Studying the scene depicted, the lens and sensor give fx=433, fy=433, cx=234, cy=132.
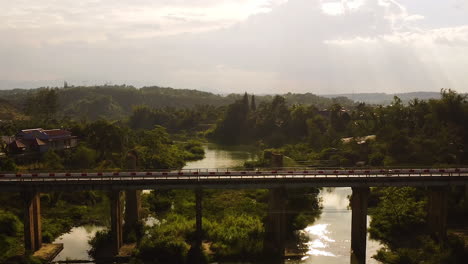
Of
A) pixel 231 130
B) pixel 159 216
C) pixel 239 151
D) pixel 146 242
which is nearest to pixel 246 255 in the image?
pixel 146 242

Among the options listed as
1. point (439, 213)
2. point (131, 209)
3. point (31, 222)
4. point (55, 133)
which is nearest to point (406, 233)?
point (439, 213)

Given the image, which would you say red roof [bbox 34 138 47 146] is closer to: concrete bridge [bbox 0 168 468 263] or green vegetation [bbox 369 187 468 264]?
concrete bridge [bbox 0 168 468 263]

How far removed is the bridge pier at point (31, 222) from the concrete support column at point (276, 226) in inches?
1060

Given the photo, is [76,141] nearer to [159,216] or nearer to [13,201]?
[13,201]

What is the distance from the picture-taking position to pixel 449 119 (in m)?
95.2

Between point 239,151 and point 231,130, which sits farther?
point 231,130

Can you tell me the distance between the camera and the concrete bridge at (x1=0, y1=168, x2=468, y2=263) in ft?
165

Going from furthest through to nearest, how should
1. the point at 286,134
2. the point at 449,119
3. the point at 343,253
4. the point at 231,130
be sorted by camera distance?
the point at 231,130
the point at 286,134
the point at 449,119
the point at 343,253

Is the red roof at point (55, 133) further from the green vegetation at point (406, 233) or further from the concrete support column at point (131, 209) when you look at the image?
the green vegetation at point (406, 233)

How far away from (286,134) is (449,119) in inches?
2393

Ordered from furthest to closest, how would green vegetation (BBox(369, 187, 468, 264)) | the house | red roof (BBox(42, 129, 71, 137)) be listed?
red roof (BBox(42, 129, 71, 137)), the house, green vegetation (BBox(369, 187, 468, 264))

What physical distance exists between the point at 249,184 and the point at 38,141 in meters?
52.1

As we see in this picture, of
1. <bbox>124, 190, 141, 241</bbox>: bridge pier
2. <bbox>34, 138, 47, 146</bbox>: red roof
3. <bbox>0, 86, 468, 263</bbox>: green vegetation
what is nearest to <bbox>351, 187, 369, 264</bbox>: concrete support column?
<bbox>0, 86, 468, 263</bbox>: green vegetation

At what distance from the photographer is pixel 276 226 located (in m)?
51.8
